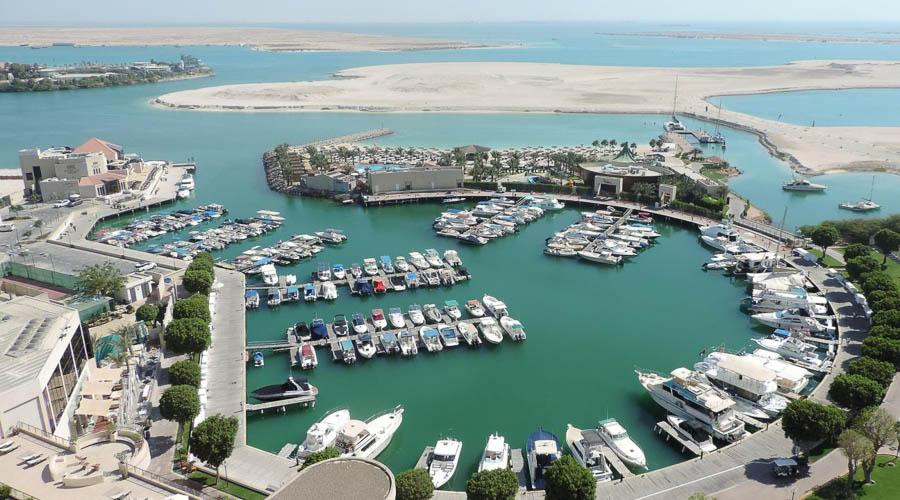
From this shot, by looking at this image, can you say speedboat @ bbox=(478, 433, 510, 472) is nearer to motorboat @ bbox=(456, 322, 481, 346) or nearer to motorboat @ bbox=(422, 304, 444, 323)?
motorboat @ bbox=(456, 322, 481, 346)

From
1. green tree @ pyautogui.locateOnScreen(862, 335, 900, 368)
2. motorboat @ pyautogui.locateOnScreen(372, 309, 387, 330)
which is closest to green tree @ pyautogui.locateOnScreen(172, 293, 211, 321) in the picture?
motorboat @ pyautogui.locateOnScreen(372, 309, 387, 330)

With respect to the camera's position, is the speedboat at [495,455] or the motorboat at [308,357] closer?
the speedboat at [495,455]

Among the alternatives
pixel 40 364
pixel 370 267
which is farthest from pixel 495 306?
pixel 40 364

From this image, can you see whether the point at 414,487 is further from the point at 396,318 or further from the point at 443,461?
the point at 396,318

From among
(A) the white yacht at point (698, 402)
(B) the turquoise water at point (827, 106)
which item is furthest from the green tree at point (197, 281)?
(B) the turquoise water at point (827, 106)

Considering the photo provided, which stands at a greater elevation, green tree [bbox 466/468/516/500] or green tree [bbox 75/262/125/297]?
green tree [bbox 75/262/125/297]

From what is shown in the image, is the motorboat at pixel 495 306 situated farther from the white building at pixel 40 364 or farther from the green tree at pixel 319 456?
the white building at pixel 40 364
